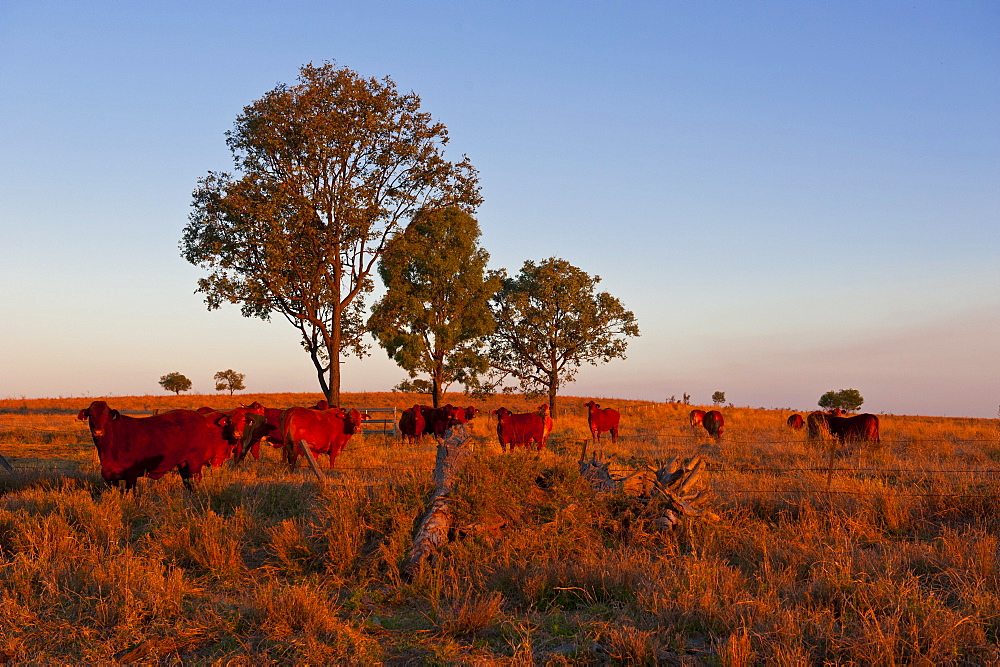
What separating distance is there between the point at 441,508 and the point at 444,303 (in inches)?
1010

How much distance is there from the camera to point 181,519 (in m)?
8.12

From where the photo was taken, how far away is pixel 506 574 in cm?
648

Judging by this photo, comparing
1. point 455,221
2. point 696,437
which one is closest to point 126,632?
point 696,437

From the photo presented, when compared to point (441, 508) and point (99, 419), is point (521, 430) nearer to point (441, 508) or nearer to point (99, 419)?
point (441, 508)

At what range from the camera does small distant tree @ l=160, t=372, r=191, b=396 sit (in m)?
67.7

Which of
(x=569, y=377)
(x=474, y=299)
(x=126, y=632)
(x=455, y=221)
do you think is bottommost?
(x=126, y=632)

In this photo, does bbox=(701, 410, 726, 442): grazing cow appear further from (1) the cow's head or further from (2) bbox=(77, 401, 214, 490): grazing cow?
(1) the cow's head

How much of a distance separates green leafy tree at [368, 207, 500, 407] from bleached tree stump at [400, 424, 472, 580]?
21.2 meters

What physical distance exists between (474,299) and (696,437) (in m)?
14.7

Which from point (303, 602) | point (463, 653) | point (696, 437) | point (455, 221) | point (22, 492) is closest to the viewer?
point (463, 653)

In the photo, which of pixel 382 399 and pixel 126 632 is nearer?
pixel 126 632

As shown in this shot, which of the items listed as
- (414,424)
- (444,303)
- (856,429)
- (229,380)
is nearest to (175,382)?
(229,380)

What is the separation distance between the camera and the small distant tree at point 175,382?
222ft

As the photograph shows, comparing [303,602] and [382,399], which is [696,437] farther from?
[382,399]
